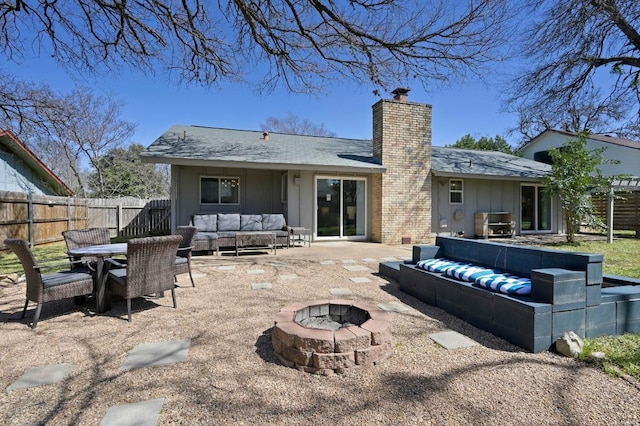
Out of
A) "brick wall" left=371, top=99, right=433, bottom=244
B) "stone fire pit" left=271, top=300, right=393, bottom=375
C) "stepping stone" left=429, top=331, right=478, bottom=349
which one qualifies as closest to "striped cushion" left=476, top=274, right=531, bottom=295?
"stepping stone" left=429, top=331, right=478, bottom=349

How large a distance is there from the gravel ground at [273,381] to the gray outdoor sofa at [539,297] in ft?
0.62

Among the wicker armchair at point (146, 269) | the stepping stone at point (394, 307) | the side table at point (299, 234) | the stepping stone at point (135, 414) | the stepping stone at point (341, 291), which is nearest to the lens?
the stepping stone at point (135, 414)

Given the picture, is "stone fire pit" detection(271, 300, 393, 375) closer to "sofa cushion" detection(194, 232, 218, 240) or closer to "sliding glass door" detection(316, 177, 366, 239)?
"sofa cushion" detection(194, 232, 218, 240)

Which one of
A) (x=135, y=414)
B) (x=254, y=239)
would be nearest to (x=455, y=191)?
(x=254, y=239)

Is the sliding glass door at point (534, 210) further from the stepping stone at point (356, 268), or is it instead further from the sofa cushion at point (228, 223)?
the sofa cushion at point (228, 223)

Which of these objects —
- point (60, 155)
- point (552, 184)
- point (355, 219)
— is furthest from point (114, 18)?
point (60, 155)

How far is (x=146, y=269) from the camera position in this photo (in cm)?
379

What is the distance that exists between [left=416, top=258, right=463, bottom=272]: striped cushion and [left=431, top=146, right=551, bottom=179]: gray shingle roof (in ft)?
23.9

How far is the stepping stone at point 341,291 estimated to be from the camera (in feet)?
15.9

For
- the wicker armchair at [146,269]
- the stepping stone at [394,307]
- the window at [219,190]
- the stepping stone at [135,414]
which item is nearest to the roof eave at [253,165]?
the window at [219,190]

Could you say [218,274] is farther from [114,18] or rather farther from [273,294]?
[114,18]

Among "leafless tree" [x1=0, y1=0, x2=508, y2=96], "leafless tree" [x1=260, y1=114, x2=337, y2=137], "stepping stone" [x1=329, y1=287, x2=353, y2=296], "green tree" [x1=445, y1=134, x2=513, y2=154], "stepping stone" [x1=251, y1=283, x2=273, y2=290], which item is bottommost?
"stepping stone" [x1=329, y1=287, x2=353, y2=296]

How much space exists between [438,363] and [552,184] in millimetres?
10679

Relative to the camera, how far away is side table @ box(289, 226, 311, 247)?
9.41 m
